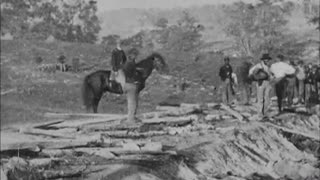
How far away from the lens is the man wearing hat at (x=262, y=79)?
15.4 m

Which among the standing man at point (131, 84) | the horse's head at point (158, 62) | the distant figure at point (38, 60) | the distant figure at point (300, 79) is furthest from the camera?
the distant figure at point (38, 60)

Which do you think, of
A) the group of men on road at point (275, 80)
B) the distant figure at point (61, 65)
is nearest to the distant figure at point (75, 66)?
the distant figure at point (61, 65)

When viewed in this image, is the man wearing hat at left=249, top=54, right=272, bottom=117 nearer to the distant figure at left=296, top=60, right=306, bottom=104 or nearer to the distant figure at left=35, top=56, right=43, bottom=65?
the distant figure at left=296, top=60, right=306, bottom=104

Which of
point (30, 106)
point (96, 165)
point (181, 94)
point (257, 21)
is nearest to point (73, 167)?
point (96, 165)

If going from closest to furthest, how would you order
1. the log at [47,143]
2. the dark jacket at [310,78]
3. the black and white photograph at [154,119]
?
the black and white photograph at [154,119] → the log at [47,143] → the dark jacket at [310,78]

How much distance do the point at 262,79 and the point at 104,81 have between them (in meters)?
5.00

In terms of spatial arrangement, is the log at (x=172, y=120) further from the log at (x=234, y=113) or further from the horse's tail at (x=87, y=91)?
the horse's tail at (x=87, y=91)

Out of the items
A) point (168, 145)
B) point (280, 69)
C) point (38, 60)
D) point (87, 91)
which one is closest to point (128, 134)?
point (168, 145)

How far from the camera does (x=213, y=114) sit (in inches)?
667

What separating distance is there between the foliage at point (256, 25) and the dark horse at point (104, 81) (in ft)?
115

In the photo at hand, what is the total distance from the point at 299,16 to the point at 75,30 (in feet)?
210

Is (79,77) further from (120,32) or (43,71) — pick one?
(120,32)

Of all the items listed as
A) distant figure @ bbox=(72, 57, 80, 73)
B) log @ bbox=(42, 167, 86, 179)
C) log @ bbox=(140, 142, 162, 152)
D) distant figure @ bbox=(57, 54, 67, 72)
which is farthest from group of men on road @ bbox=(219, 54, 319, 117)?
distant figure @ bbox=(72, 57, 80, 73)

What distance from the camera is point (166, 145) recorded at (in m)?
11.7
